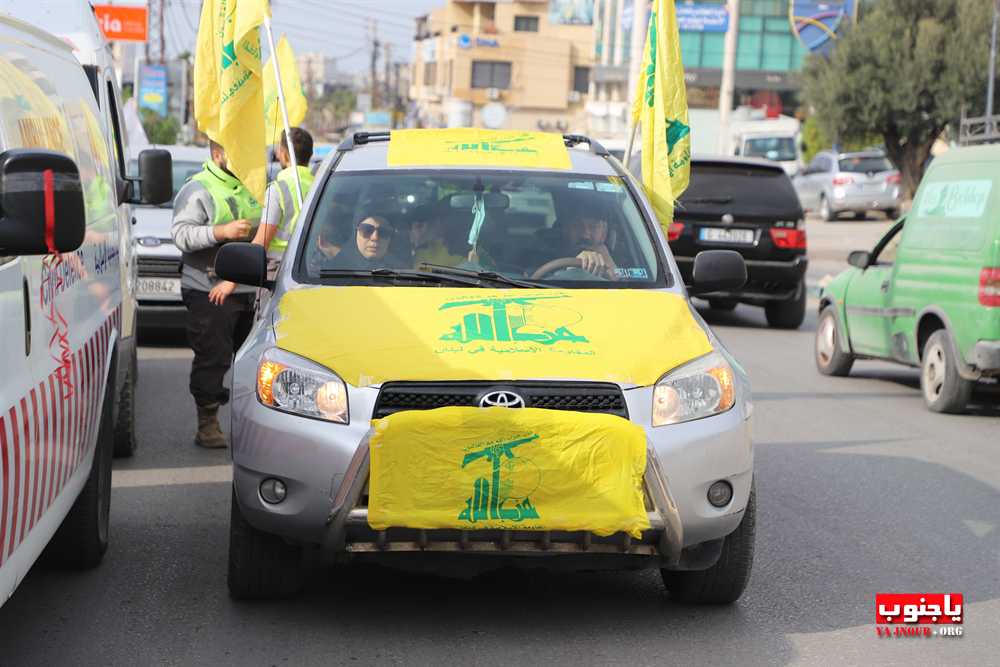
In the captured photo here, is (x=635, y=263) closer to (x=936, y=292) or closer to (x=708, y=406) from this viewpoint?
(x=708, y=406)

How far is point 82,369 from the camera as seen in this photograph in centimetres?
582

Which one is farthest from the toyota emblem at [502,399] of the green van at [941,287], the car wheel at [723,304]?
the car wheel at [723,304]

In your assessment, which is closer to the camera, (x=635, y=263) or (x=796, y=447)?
(x=635, y=263)

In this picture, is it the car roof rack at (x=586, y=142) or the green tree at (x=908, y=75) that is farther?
the green tree at (x=908, y=75)

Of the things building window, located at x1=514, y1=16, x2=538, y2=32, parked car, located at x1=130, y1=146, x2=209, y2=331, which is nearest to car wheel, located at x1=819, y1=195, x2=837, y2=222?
parked car, located at x1=130, y1=146, x2=209, y2=331

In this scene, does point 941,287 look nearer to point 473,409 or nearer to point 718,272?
point 718,272

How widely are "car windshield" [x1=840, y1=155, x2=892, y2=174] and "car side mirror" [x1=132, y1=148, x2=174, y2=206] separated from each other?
113 ft

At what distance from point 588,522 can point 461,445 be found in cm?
51

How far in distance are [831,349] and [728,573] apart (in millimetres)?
8763

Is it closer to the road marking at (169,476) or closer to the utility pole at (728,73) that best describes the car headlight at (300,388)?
the road marking at (169,476)

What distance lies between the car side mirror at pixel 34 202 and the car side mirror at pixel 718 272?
3.44 meters

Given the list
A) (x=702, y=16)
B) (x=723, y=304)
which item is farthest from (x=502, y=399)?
(x=702, y=16)

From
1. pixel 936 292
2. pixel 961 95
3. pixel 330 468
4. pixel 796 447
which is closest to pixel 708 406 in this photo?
pixel 330 468

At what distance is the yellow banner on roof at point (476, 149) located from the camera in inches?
280
